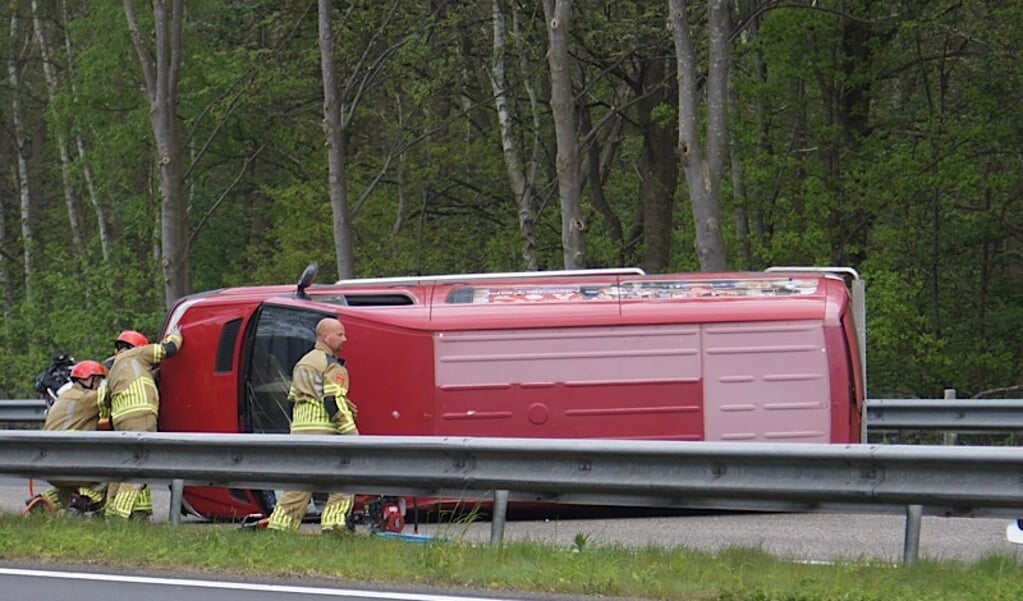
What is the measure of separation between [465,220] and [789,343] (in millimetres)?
21393

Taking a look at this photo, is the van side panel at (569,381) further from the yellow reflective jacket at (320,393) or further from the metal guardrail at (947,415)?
the metal guardrail at (947,415)

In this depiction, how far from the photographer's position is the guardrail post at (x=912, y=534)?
8.98m

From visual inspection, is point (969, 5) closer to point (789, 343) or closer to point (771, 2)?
point (771, 2)

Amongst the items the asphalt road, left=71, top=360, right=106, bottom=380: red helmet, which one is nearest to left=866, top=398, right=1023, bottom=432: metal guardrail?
the asphalt road

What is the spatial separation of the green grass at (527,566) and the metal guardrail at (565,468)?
420mm

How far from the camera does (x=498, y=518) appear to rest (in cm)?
1000

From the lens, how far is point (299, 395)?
11.0 m

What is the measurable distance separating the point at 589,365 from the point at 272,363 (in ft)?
8.45

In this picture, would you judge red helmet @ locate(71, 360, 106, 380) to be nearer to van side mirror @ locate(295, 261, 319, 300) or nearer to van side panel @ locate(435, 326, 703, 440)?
van side mirror @ locate(295, 261, 319, 300)

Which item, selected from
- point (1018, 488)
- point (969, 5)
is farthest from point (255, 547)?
point (969, 5)

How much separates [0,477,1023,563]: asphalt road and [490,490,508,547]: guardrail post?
0.26 m

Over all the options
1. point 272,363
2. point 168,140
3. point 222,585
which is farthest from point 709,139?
point 222,585

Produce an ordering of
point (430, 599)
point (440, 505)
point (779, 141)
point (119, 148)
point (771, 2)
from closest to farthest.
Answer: point (430, 599), point (440, 505), point (771, 2), point (779, 141), point (119, 148)

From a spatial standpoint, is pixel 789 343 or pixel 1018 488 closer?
pixel 1018 488
